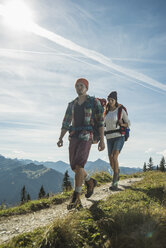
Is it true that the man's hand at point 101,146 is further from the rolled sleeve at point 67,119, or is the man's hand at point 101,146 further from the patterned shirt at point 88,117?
the rolled sleeve at point 67,119

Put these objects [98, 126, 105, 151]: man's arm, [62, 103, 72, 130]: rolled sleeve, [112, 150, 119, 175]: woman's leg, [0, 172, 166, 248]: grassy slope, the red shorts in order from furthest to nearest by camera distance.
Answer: [112, 150, 119, 175]: woman's leg → [62, 103, 72, 130]: rolled sleeve → [98, 126, 105, 151]: man's arm → the red shorts → [0, 172, 166, 248]: grassy slope

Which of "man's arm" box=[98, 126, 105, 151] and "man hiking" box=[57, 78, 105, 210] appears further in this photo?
"man's arm" box=[98, 126, 105, 151]

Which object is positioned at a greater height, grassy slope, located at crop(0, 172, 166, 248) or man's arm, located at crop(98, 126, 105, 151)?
man's arm, located at crop(98, 126, 105, 151)

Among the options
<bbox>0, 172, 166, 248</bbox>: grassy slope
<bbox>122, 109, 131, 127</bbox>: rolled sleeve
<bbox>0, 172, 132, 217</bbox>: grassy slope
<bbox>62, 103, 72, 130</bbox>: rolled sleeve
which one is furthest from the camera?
<bbox>122, 109, 131, 127</bbox>: rolled sleeve

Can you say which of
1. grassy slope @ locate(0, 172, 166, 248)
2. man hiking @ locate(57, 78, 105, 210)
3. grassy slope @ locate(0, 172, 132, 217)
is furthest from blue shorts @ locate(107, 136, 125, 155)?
grassy slope @ locate(0, 172, 166, 248)

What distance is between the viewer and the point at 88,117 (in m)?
5.13

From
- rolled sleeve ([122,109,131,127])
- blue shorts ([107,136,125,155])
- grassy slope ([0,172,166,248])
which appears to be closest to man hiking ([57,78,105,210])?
grassy slope ([0,172,166,248])

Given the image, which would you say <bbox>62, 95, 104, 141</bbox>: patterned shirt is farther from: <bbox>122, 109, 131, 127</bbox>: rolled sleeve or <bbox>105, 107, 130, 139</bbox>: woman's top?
<bbox>122, 109, 131, 127</bbox>: rolled sleeve

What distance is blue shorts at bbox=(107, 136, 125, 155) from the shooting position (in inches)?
291

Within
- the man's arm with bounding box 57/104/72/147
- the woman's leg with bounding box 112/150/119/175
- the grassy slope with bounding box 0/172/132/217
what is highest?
the man's arm with bounding box 57/104/72/147

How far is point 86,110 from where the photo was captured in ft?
16.9

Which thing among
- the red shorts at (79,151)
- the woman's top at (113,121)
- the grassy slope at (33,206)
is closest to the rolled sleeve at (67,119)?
the red shorts at (79,151)

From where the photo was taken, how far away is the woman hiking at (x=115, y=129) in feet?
24.3

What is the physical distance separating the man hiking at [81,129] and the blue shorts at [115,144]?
2.12 meters
